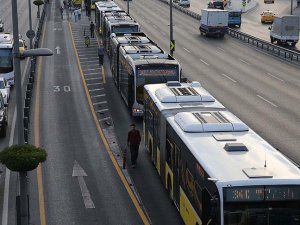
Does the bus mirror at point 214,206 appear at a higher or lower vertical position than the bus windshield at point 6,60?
higher

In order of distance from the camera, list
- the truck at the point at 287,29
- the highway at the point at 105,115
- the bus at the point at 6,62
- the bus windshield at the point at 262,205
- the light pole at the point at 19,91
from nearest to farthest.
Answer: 1. the bus windshield at the point at 262,205
2. the light pole at the point at 19,91
3. the highway at the point at 105,115
4. the bus at the point at 6,62
5. the truck at the point at 287,29

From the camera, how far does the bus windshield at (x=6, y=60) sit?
45.6 metres

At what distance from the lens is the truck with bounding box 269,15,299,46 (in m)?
70.3

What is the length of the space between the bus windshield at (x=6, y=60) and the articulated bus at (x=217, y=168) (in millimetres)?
21664

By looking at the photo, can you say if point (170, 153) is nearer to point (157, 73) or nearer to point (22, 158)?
point (22, 158)

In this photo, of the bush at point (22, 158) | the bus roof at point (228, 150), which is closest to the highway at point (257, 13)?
the bus roof at point (228, 150)

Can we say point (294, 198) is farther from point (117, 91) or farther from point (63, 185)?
point (117, 91)

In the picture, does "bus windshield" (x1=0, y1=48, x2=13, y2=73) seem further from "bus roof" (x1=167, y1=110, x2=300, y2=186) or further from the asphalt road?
"bus roof" (x1=167, y1=110, x2=300, y2=186)

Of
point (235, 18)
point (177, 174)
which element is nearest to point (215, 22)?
point (235, 18)

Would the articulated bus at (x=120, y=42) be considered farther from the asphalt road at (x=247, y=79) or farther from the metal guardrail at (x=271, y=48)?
the metal guardrail at (x=271, y=48)

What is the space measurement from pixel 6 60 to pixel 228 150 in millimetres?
30338

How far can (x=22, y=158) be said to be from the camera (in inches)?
746

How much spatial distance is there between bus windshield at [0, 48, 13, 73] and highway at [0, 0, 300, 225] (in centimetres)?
222

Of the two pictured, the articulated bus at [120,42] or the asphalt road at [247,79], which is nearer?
the asphalt road at [247,79]
